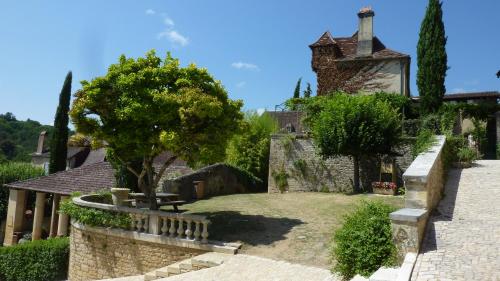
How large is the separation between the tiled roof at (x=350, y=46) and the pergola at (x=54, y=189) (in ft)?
47.9

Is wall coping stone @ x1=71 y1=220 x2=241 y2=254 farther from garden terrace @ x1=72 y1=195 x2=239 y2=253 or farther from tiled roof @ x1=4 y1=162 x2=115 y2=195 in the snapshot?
tiled roof @ x1=4 y1=162 x2=115 y2=195

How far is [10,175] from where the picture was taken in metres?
27.2

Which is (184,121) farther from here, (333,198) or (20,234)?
(20,234)

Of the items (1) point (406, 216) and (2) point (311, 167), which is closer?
(1) point (406, 216)

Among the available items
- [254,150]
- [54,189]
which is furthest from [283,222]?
[54,189]

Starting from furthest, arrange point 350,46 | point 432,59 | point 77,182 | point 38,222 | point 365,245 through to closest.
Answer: point 350,46
point 432,59
point 38,222
point 77,182
point 365,245

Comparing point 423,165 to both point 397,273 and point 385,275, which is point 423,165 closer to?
point 397,273

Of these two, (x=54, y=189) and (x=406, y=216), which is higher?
(x=406, y=216)

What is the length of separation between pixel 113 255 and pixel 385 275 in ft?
26.4

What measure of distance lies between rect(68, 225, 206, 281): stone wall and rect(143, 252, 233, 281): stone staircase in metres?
0.49

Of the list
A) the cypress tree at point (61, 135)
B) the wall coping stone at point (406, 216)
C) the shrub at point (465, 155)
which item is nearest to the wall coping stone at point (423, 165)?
the wall coping stone at point (406, 216)

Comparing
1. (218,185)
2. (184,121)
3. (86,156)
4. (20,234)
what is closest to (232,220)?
(184,121)

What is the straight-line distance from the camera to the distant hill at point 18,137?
58.9 metres

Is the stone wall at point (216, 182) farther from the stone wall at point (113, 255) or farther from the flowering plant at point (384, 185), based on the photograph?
the flowering plant at point (384, 185)
